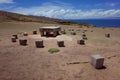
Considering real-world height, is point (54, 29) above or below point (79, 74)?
above

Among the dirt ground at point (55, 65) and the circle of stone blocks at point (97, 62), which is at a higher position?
the circle of stone blocks at point (97, 62)

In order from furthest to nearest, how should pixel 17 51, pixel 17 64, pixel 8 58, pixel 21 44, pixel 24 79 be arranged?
pixel 21 44 → pixel 17 51 → pixel 8 58 → pixel 17 64 → pixel 24 79

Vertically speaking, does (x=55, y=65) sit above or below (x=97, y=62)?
below

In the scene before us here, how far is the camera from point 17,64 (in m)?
9.31

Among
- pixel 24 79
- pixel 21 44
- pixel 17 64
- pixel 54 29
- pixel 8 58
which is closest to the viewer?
pixel 24 79

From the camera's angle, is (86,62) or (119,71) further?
(86,62)

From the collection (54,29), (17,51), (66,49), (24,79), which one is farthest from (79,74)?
(54,29)

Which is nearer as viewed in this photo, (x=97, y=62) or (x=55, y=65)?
(x=97, y=62)

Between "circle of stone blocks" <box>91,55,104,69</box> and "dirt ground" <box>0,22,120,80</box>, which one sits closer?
"dirt ground" <box>0,22,120,80</box>

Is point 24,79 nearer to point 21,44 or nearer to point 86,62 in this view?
point 86,62

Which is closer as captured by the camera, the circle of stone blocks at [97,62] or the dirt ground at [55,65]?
the dirt ground at [55,65]

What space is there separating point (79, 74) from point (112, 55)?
3.80 metres

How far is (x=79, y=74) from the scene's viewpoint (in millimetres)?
7887

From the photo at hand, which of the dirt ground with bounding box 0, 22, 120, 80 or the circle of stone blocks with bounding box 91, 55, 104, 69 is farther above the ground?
the circle of stone blocks with bounding box 91, 55, 104, 69
